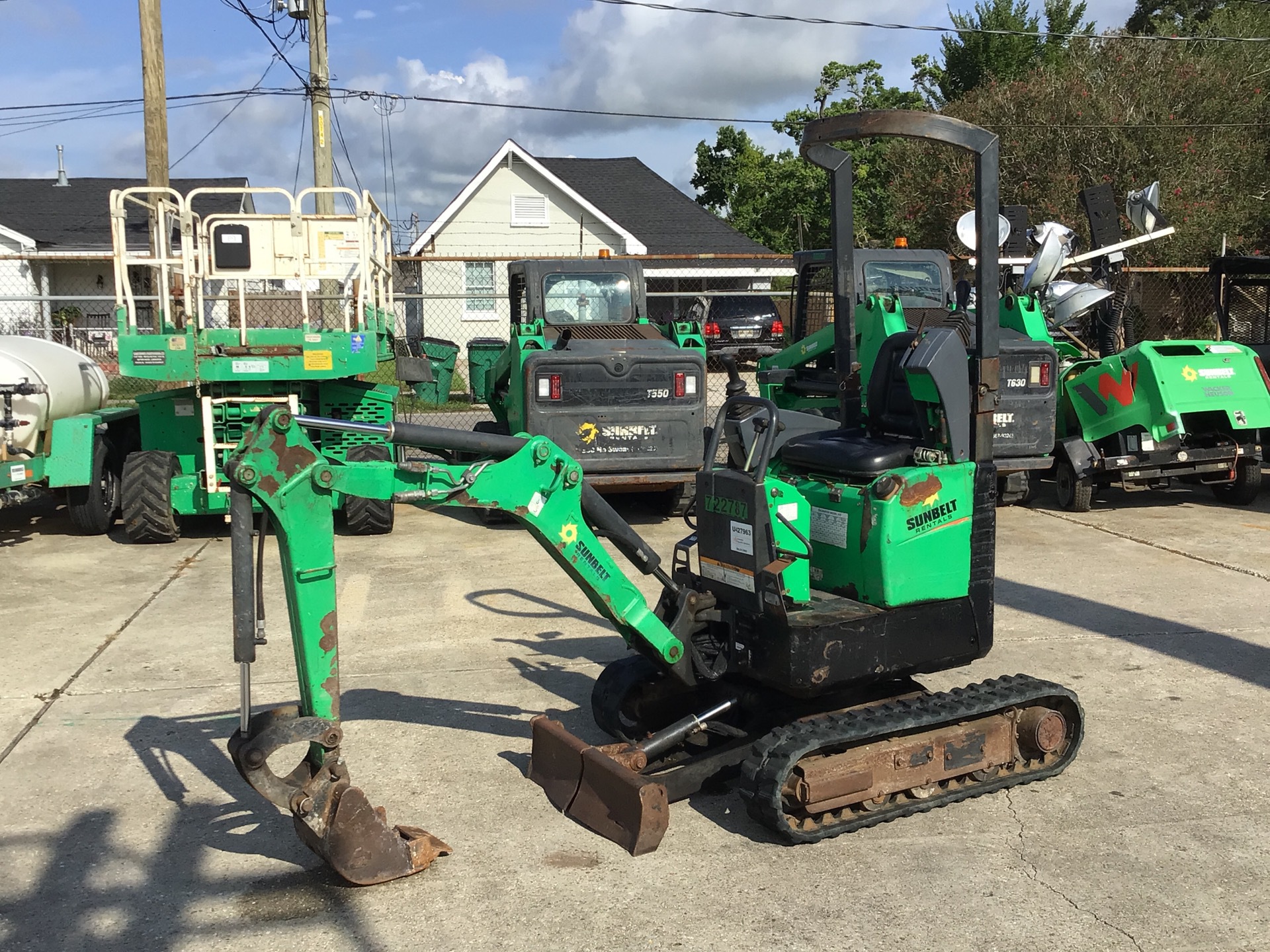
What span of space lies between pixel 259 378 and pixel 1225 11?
116ft

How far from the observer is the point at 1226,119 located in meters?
25.0

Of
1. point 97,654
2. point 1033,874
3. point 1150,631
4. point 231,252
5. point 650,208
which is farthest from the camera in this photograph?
point 650,208

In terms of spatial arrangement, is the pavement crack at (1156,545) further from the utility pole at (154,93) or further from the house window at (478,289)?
the house window at (478,289)

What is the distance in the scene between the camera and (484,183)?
30328 mm

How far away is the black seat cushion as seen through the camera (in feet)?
15.3

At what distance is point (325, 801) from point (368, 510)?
19.6 ft

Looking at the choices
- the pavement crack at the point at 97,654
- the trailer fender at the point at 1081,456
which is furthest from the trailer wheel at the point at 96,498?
the trailer fender at the point at 1081,456

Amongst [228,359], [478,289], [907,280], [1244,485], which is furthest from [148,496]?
[478,289]

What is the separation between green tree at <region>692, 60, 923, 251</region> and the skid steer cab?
70.2 ft

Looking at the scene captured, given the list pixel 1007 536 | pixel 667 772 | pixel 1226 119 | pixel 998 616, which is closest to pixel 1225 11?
pixel 1226 119

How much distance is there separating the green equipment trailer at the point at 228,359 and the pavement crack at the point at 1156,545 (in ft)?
19.7

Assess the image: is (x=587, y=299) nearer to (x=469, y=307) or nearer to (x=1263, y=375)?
(x=1263, y=375)

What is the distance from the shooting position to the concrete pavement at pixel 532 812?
3676 millimetres

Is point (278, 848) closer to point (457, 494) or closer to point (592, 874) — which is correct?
point (592, 874)
